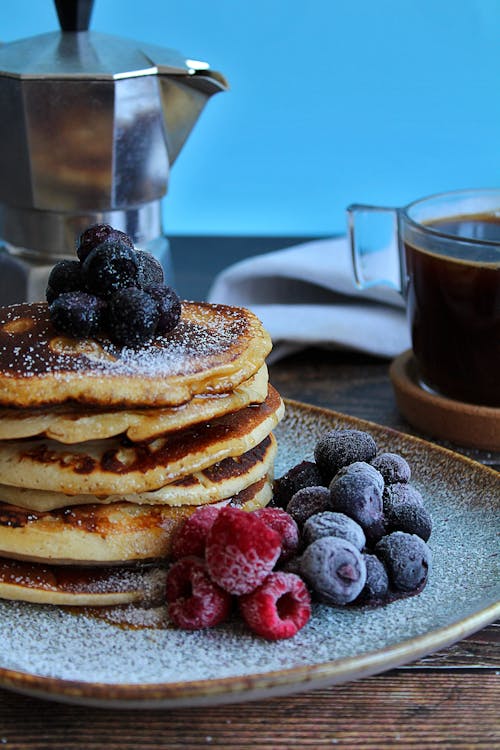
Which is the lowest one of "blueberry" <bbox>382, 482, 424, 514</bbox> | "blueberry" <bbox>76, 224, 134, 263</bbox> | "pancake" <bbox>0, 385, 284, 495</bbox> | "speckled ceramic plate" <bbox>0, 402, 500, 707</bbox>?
"speckled ceramic plate" <bbox>0, 402, 500, 707</bbox>

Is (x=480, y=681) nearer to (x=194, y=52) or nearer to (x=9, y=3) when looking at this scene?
(x=194, y=52)

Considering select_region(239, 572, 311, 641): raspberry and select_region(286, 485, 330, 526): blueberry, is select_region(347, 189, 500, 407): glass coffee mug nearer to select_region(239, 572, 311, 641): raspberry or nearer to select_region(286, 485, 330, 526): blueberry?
select_region(286, 485, 330, 526): blueberry

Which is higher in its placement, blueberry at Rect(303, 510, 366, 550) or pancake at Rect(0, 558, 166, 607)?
blueberry at Rect(303, 510, 366, 550)

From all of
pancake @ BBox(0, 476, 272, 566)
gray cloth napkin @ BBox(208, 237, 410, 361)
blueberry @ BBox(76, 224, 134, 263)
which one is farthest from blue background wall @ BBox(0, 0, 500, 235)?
pancake @ BBox(0, 476, 272, 566)

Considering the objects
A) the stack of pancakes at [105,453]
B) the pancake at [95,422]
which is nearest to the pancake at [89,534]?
the stack of pancakes at [105,453]

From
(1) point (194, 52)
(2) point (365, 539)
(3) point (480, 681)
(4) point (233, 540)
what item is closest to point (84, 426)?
(4) point (233, 540)

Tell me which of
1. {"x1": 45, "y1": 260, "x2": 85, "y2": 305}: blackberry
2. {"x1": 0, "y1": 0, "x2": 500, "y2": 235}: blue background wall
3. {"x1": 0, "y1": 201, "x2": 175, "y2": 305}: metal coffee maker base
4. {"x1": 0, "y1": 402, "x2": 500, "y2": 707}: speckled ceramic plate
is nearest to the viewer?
{"x1": 0, "y1": 402, "x2": 500, "y2": 707}: speckled ceramic plate

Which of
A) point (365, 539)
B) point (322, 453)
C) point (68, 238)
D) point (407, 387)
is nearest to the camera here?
point (365, 539)
